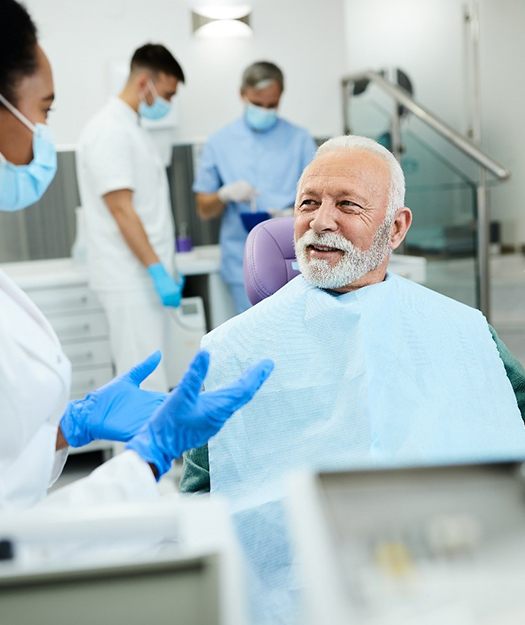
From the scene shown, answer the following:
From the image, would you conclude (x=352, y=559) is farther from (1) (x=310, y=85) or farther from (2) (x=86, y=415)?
(1) (x=310, y=85)

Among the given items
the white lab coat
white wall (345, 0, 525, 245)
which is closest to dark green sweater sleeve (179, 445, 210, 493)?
the white lab coat

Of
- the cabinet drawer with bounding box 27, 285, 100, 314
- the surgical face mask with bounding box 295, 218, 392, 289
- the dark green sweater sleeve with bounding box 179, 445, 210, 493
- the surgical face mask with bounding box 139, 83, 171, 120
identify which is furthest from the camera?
the cabinet drawer with bounding box 27, 285, 100, 314

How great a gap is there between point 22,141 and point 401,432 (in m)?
0.86

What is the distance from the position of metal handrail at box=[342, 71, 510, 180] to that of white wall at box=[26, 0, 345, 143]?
0.30m

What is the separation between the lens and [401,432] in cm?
129

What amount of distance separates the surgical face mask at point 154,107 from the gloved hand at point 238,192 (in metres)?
0.41

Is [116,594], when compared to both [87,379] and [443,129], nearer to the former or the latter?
[87,379]

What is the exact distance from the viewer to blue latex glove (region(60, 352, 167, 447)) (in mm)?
1292

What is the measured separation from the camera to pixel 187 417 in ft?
3.46

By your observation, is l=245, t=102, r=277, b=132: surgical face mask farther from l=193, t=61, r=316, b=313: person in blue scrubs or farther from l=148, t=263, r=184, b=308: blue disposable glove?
l=148, t=263, r=184, b=308: blue disposable glove

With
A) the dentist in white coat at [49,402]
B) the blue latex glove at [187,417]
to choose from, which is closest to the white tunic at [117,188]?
the dentist in white coat at [49,402]

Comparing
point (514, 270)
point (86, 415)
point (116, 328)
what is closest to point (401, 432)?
point (86, 415)

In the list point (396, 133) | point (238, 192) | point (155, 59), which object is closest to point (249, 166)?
point (238, 192)

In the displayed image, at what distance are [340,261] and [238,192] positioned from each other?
1678 millimetres
